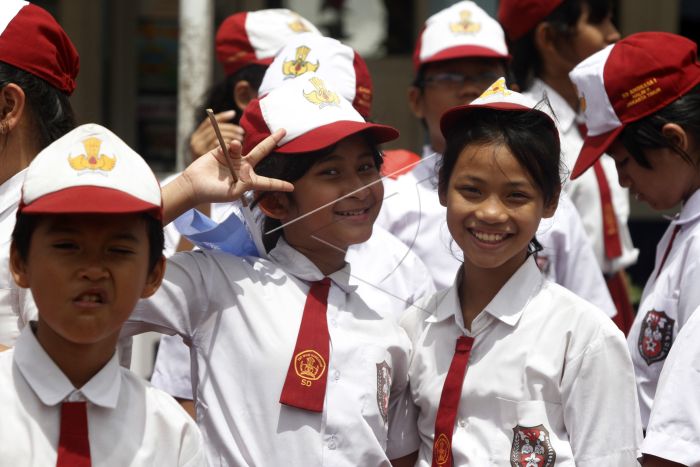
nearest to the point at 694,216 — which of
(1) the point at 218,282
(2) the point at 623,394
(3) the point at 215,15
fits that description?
(2) the point at 623,394

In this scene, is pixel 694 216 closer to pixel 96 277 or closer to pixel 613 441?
pixel 613 441

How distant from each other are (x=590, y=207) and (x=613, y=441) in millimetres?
1911

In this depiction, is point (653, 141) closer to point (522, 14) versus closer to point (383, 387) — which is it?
point (383, 387)

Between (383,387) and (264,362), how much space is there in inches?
11.7

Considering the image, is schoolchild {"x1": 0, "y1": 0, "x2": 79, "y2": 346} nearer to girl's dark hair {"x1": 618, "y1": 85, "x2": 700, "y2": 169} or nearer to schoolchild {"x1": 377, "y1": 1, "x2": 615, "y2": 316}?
schoolchild {"x1": 377, "y1": 1, "x2": 615, "y2": 316}

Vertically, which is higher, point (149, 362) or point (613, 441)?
point (613, 441)

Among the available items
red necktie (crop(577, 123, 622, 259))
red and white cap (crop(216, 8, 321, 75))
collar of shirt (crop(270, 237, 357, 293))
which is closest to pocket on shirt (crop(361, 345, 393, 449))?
collar of shirt (crop(270, 237, 357, 293))

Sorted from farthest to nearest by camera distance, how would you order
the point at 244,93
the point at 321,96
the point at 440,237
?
the point at 244,93
the point at 440,237
the point at 321,96

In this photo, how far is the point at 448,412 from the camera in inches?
112

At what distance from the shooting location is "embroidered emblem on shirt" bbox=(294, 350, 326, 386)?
281cm

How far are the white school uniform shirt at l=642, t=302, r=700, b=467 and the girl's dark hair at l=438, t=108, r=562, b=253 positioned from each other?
507 mm

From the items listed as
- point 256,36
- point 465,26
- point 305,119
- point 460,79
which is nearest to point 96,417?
point 305,119

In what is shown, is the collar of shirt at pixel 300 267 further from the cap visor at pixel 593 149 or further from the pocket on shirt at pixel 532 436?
the cap visor at pixel 593 149

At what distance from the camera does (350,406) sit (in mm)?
→ 2836
